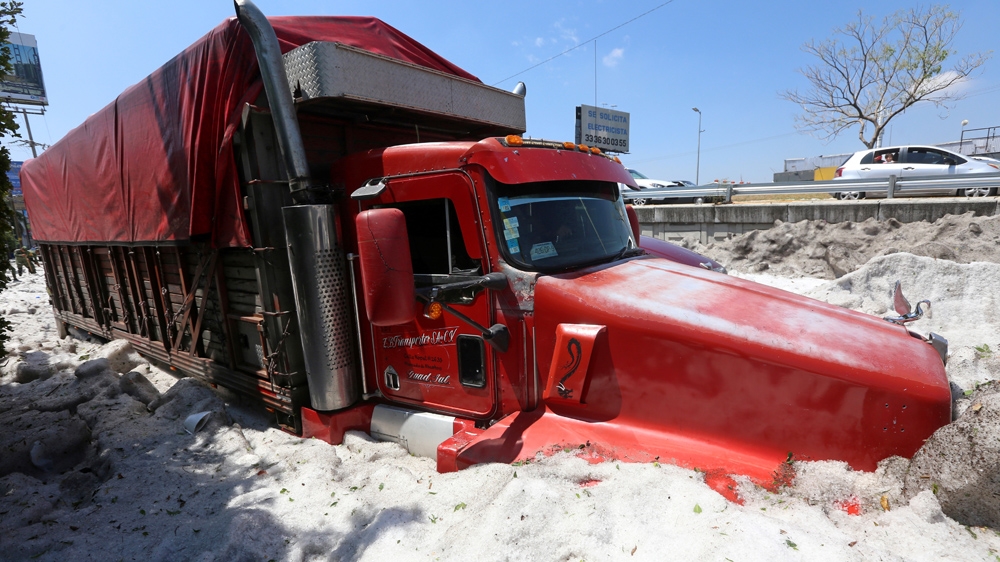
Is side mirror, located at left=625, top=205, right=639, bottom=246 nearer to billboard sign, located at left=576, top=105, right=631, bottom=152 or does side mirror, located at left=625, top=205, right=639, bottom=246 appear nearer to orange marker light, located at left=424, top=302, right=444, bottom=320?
orange marker light, located at left=424, top=302, right=444, bottom=320

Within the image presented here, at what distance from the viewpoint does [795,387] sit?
210 centimetres

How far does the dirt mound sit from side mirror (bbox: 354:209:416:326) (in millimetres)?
8847

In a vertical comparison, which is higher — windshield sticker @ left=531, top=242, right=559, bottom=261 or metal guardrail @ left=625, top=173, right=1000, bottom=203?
metal guardrail @ left=625, top=173, right=1000, bottom=203

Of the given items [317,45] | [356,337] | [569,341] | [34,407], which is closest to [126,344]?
[34,407]

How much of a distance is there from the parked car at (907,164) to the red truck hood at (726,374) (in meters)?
11.4

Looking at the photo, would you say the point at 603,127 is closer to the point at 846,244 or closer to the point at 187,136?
the point at 846,244

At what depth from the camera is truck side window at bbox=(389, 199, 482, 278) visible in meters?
2.90

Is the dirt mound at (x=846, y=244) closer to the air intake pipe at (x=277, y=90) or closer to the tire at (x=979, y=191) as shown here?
the tire at (x=979, y=191)

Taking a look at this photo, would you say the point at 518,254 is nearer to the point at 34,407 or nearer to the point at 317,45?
the point at 317,45

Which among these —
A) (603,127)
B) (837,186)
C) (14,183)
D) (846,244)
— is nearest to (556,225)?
(846,244)

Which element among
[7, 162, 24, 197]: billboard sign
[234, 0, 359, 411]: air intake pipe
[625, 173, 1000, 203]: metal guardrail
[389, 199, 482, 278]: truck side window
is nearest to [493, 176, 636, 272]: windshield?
[389, 199, 482, 278]: truck side window

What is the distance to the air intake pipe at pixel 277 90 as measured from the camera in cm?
320

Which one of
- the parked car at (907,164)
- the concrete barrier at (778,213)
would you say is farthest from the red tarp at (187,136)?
the parked car at (907,164)

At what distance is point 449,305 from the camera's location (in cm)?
290
